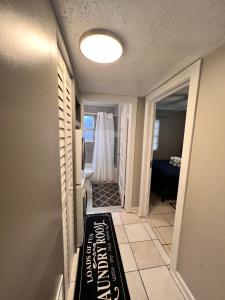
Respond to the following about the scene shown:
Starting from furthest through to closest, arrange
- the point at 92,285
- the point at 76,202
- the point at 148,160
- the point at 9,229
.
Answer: the point at 148,160 < the point at 76,202 < the point at 92,285 < the point at 9,229

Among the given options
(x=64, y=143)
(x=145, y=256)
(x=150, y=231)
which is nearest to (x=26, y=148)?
(x=64, y=143)

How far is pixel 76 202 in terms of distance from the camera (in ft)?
5.68

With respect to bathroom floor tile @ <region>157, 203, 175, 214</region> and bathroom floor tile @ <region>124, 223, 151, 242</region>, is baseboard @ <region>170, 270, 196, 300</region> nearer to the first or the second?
bathroom floor tile @ <region>124, 223, 151, 242</region>

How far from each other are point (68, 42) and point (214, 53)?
3.63ft

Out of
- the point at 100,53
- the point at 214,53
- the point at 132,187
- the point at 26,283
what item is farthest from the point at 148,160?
the point at 26,283

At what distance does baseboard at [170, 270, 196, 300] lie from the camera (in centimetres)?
131

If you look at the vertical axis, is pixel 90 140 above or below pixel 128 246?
above

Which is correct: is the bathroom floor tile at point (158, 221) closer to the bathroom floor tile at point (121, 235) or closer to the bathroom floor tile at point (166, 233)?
the bathroom floor tile at point (166, 233)

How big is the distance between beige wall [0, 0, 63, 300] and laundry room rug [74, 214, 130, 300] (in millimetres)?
917

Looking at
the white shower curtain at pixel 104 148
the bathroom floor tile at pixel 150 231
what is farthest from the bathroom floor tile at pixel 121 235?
the white shower curtain at pixel 104 148

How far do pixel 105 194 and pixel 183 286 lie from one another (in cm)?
222

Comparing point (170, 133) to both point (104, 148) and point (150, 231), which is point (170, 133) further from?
point (150, 231)

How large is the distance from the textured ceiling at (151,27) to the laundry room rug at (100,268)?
2169 millimetres

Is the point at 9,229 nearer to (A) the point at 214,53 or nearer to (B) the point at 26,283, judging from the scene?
(B) the point at 26,283
